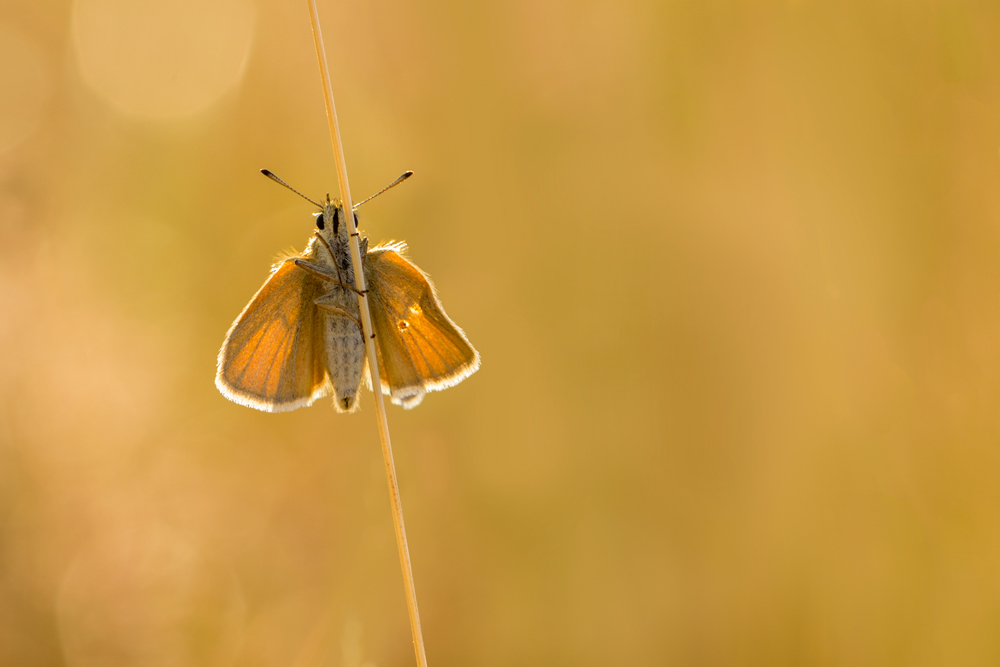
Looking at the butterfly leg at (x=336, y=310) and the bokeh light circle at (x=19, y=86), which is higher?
the bokeh light circle at (x=19, y=86)

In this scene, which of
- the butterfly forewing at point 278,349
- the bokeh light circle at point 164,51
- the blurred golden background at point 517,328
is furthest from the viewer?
the bokeh light circle at point 164,51

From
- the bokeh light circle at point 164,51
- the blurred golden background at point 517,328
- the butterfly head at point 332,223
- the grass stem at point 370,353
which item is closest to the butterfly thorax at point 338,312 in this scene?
the butterfly head at point 332,223

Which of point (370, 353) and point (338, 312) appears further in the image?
point (338, 312)

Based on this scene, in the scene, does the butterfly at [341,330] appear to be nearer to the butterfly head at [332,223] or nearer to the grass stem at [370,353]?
the butterfly head at [332,223]

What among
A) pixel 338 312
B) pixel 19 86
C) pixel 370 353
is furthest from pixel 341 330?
pixel 19 86

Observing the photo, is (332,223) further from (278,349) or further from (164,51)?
(164,51)

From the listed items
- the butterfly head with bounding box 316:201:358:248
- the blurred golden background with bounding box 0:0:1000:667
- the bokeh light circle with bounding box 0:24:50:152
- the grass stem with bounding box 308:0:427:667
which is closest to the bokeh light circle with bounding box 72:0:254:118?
the blurred golden background with bounding box 0:0:1000:667
